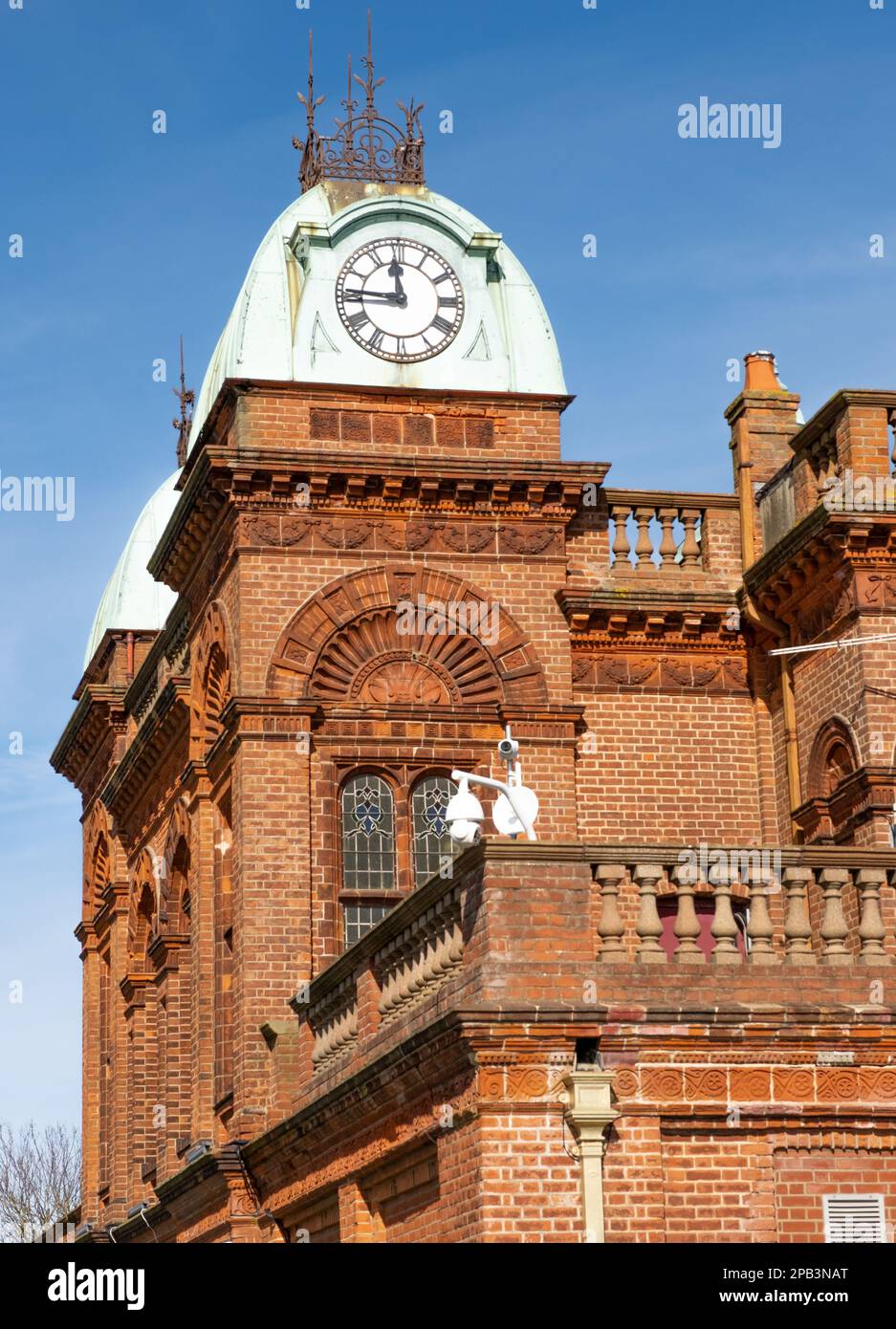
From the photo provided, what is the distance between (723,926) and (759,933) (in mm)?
269

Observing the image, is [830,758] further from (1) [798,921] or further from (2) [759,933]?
(2) [759,933]

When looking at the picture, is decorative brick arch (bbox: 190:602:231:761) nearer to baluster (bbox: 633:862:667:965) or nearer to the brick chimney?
the brick chimney

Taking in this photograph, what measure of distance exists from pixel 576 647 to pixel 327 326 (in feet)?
14.0

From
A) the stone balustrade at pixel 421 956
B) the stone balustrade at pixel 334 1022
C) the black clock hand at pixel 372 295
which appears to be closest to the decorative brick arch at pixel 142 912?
the black clock hand at pixel 372 295

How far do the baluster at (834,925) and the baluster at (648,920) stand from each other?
1.21 meters

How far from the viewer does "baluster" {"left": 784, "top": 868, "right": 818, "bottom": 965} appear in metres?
18.3

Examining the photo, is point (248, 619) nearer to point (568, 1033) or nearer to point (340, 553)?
point (340, 553)

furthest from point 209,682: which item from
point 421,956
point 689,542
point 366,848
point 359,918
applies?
point 421,956

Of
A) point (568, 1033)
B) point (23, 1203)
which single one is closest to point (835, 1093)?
point (568, 1033)

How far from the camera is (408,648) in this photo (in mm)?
26000

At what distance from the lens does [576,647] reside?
26375mm

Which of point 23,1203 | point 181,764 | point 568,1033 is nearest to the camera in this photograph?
point 568,1033

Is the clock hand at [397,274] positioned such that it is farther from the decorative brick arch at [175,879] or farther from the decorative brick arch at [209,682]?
the decorative brick arch at [175,879]

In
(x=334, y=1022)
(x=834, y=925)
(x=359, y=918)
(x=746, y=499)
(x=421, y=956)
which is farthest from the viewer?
(x=746, y=499)
